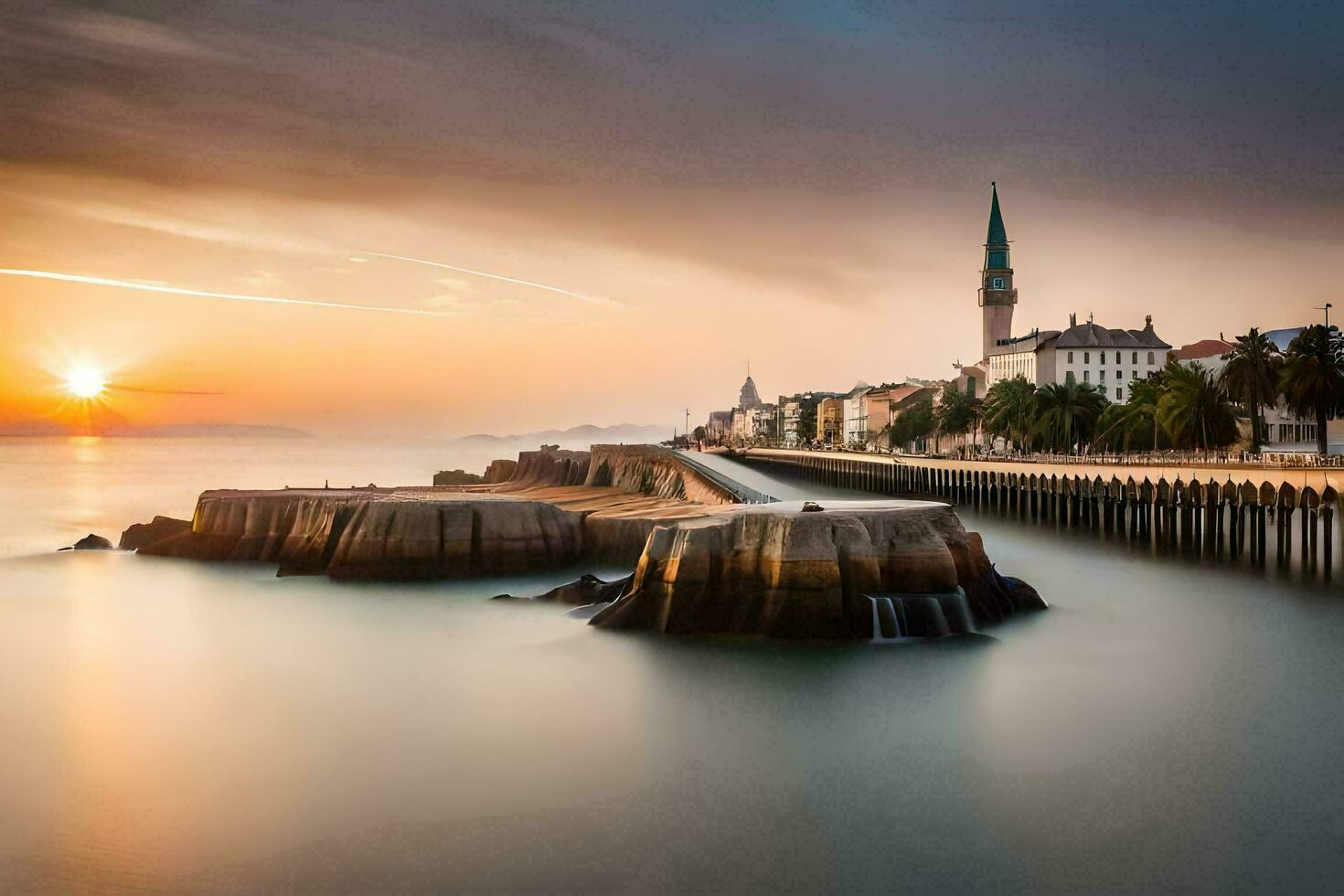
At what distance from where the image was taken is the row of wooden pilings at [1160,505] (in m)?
48.4

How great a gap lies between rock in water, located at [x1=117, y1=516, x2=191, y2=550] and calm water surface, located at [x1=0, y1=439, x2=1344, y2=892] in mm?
22142

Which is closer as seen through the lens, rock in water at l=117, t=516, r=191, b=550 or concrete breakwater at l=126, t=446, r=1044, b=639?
concrete breakwater at l=126, t=446, r=1044, b=639

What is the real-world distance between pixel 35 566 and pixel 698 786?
47343mm

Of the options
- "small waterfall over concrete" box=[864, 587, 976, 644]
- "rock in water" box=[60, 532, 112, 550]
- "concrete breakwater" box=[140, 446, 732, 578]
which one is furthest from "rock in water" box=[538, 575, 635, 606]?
"rock in water" box=[60, 532, 112, 550]

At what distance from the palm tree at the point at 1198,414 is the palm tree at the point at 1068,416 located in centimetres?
1835

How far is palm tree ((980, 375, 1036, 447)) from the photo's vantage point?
105375 mm

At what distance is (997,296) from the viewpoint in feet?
594

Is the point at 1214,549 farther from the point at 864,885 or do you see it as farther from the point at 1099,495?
the point at 864,885

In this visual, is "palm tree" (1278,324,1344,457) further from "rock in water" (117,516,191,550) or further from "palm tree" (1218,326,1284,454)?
"rock in water" (117,516,191,550)

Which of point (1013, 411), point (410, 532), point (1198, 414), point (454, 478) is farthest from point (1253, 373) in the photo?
point (454, 478)

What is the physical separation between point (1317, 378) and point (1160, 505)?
A: 478 inches

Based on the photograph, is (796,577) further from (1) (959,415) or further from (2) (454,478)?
(1) (959,415)

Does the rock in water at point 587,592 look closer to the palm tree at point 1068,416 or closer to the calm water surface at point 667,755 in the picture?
the calm water surface at point 667,755

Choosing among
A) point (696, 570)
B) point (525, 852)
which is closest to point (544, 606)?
point (696, 570)
